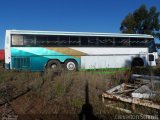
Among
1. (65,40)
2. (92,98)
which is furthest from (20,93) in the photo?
(65,40)

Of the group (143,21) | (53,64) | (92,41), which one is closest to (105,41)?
(92,41)

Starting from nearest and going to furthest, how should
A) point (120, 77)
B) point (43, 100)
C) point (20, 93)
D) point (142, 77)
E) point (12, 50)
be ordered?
point (43, 100) < point (20, 93) < point (142, 77) < point (120, 77) < point (12, 50)

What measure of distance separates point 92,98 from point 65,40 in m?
11.4

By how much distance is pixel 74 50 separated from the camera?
63.8ft

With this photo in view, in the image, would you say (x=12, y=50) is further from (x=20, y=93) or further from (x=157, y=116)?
(x=157, y=116)

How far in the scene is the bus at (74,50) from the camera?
17.9 m

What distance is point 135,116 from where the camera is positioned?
6.50 meters

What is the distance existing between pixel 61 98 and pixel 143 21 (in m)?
31.2

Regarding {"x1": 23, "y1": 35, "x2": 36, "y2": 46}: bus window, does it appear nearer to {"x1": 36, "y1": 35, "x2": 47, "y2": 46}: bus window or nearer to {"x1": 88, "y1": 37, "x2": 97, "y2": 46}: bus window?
{"x1": 36, "y1": 35, "x2": 47, "y2": 46}: bus window

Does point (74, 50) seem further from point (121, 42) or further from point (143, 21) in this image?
point (143, 21)

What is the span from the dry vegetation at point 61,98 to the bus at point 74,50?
641cm

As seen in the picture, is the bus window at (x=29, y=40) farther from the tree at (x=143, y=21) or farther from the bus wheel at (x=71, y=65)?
the tree at (x=143, y=21)

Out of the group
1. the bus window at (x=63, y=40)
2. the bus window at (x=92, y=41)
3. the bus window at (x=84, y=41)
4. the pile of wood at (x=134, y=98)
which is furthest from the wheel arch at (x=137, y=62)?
the pile of wood at (x=134, y=98)

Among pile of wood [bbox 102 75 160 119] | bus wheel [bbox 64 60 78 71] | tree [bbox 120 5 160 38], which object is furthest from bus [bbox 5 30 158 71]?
tree [bbox 120 5 160 38]
